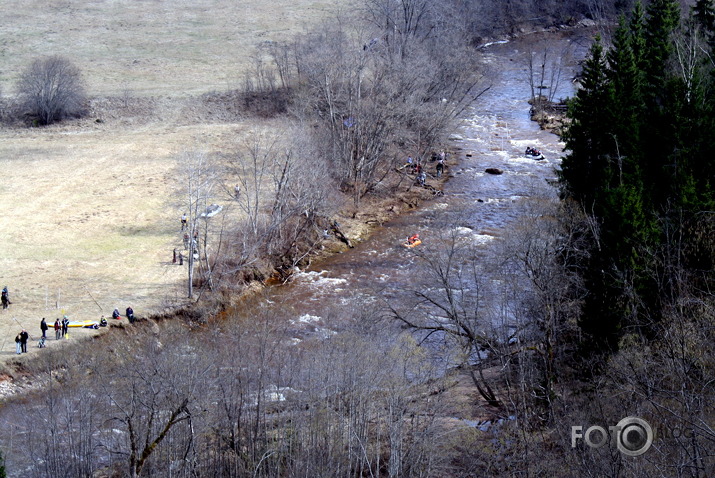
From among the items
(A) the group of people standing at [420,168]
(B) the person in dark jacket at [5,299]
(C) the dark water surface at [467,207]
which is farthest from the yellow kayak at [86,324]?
(A) the group of people standing at [420,168]

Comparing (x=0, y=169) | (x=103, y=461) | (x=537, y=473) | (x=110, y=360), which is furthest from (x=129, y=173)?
(x=537, y=473)

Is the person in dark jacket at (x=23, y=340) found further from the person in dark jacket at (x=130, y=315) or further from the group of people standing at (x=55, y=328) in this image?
the person in dark jacket at (x=130, y=315)

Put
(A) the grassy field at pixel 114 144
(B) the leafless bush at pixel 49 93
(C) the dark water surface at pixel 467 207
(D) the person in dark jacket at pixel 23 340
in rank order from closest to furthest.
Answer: (D) the person in dark jacket at pixel 23 340
(A) the grassy field at pixel 114 144
(C) the dark water surface at pixel 467 207
(B) the leafless bush at pixel 49 93

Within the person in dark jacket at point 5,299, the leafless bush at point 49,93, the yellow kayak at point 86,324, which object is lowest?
the yellow kayak at point 86,324

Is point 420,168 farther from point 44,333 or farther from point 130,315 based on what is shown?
point 44,333

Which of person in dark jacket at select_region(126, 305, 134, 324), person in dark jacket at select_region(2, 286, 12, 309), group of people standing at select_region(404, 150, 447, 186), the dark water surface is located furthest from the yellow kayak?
group of people standing at select_region(404, 150, 447, 186)

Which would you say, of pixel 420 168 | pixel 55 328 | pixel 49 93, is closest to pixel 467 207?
pixel 420 168

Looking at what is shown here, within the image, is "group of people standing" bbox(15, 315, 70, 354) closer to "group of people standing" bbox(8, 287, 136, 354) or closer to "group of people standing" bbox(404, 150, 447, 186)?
"group of people standing" bbox(8, 287, 136, 354)
